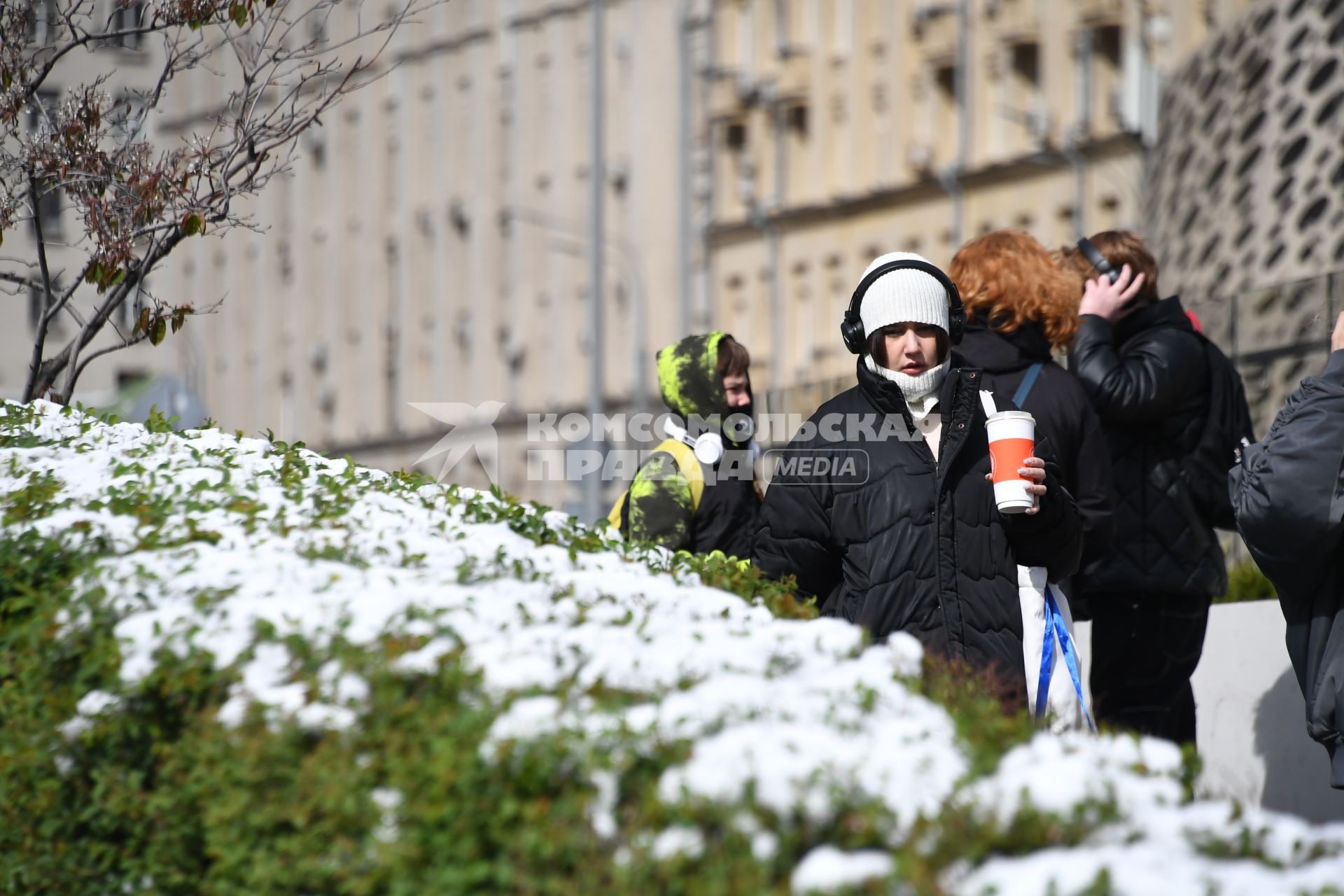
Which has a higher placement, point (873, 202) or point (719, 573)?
point (873, 202)

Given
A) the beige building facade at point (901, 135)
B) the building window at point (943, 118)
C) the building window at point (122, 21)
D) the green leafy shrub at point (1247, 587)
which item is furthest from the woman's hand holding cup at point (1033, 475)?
the building window at point (943, 118)

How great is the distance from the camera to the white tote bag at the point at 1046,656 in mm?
5441

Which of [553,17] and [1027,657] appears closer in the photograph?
[1027,657]

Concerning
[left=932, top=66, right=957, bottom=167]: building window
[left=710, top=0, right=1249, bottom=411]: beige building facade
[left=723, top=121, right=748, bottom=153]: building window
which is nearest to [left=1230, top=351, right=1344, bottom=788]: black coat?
[left=710, top=0, right=1249, bottom=411]: beige building facade

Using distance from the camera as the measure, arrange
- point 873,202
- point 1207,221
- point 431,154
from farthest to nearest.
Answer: point 431,154 → point 873,202 → point 1207,221

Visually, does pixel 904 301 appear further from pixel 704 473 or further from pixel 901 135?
pixel 901 135

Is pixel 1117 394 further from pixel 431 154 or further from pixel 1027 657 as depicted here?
pixel 431 154

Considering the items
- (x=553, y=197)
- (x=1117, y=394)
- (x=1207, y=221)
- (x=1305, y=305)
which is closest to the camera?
(x=1117, y=394)

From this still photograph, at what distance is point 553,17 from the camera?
191ft

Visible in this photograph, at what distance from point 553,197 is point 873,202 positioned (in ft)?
43.9

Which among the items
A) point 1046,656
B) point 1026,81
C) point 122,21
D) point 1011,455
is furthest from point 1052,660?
point 1026,81

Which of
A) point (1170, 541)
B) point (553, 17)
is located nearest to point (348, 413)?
point (553, 17)

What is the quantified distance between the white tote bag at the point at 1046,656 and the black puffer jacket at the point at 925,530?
62 mm

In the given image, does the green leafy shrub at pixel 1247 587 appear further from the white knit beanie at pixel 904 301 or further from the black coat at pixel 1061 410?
the white knit beanie at pixel 904 301
